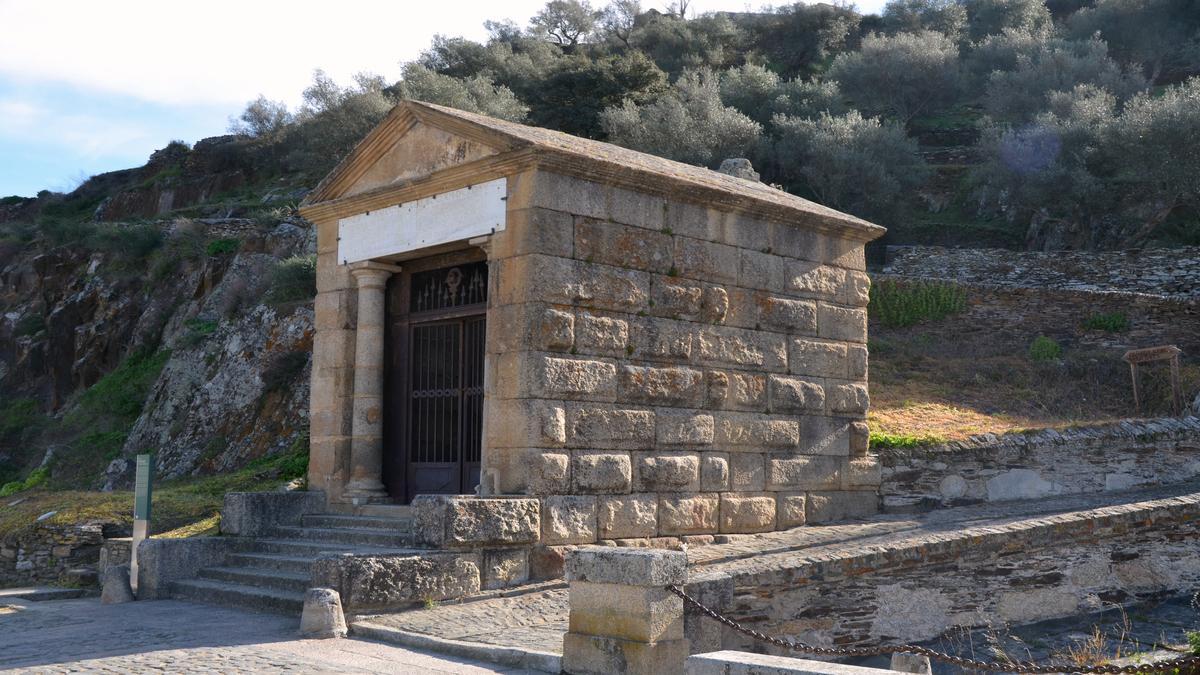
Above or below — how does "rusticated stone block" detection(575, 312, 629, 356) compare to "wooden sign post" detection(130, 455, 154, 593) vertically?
above

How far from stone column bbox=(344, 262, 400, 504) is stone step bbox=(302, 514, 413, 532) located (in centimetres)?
30

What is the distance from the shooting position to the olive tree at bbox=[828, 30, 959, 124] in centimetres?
4009

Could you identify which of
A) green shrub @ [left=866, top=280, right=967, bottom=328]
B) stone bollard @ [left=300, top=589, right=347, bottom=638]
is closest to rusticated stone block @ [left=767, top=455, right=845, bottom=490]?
stone bollard @ [left=300, top=589, right=347, bottom=638]

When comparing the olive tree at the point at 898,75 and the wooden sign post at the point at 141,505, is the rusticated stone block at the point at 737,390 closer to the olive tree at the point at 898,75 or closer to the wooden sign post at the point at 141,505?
the wooden sign post at the point at 141,505

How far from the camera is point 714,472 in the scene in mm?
10258

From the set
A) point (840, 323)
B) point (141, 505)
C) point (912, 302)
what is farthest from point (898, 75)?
point (141, 505)

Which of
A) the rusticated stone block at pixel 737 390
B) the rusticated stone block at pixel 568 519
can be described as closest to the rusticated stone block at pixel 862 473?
the rusticated stone block at pixel 737 390

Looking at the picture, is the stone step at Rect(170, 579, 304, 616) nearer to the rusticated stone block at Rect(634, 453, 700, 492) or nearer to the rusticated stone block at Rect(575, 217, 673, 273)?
the rusticated stone block at Rect(634, 453, 700, 492)

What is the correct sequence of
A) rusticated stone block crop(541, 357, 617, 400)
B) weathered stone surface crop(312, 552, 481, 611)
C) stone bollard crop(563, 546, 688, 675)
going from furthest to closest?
rusticated stone block crop(541, 357, 617, 400), weathered stone surface crop(312, 552, 481, 611), stone bollard crop(563, 546, 688, 675)

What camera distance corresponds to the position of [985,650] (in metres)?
8.75

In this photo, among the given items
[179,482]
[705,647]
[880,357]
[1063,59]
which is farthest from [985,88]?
[705,647]

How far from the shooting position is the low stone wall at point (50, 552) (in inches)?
485

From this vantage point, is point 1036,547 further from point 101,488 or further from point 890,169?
point 890,169

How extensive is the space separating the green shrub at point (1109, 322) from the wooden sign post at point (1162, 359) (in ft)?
11.3
